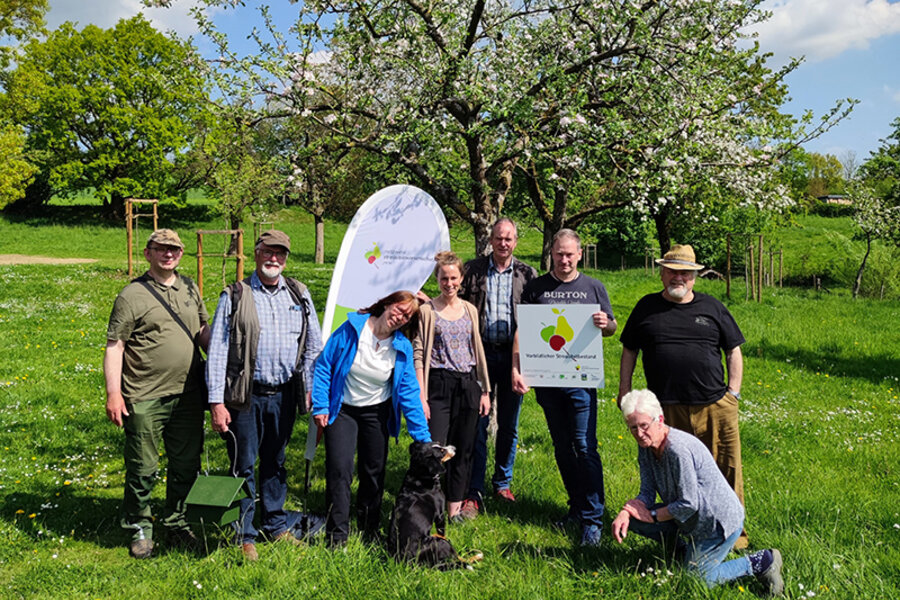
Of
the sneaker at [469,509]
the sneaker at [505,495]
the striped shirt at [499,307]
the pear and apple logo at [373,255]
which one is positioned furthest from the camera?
the sneaker at [505,495]

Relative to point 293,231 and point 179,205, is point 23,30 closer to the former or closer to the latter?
point 179,205

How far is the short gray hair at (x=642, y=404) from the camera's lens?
3.60m

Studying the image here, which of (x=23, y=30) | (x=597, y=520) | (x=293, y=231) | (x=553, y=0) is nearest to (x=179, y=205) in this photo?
(x=293, y=231)

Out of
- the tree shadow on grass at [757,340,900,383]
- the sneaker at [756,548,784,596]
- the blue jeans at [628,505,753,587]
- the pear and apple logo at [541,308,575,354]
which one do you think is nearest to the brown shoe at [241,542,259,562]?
the pear and apple logo at [541,308,575,354]

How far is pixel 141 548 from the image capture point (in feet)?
14.7

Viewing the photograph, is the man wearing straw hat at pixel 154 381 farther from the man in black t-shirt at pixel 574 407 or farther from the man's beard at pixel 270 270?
the man in black t-shirt at pixel 574 407

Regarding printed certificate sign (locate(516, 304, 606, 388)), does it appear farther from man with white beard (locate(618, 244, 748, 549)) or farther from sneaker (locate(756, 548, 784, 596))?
sneaker (locate(756, 548, 784, 596))

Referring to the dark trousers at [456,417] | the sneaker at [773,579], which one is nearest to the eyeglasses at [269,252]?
the dark trousers at [456,417]

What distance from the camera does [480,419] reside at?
5141 mm

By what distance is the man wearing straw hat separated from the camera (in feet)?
14.5

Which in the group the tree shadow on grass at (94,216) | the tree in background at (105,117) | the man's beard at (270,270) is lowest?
the man's beard at (270,270)

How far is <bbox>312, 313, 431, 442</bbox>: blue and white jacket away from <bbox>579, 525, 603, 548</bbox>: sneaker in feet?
4.41

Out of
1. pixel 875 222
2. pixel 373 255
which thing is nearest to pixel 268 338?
pixel 373 255

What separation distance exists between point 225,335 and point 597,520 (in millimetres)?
2969
